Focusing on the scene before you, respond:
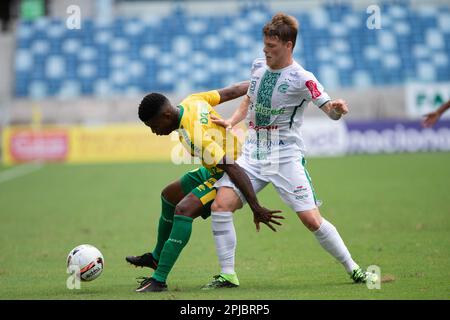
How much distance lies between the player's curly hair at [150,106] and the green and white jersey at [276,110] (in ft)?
3.26

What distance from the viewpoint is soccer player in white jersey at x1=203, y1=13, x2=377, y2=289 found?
7.52 meters

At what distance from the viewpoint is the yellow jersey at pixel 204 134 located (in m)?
7.43

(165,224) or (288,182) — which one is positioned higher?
(288,182)

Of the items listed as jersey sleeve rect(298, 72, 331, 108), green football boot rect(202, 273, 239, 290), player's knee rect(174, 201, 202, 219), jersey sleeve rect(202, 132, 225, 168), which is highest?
jersey sleeve rect(298, 72, 331, 108)

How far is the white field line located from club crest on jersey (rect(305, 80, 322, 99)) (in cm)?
1613

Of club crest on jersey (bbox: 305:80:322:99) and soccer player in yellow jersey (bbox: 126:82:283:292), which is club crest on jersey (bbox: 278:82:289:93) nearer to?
club crest on jersey (bbox: 305:80:322:99)

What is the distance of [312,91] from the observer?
24.3 ft

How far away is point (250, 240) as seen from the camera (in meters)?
11.7

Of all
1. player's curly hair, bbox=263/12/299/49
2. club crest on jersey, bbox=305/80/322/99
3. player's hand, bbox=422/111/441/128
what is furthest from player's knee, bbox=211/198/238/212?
player's hand, bbox=422/111/441/128

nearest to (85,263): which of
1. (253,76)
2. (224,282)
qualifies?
(224,282)

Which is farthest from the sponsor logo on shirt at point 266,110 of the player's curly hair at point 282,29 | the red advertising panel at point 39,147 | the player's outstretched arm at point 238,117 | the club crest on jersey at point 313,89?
the red advertising panel at point 39,147

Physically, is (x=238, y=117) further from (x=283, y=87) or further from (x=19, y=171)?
(x=19, y=171)

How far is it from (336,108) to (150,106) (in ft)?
5.22
